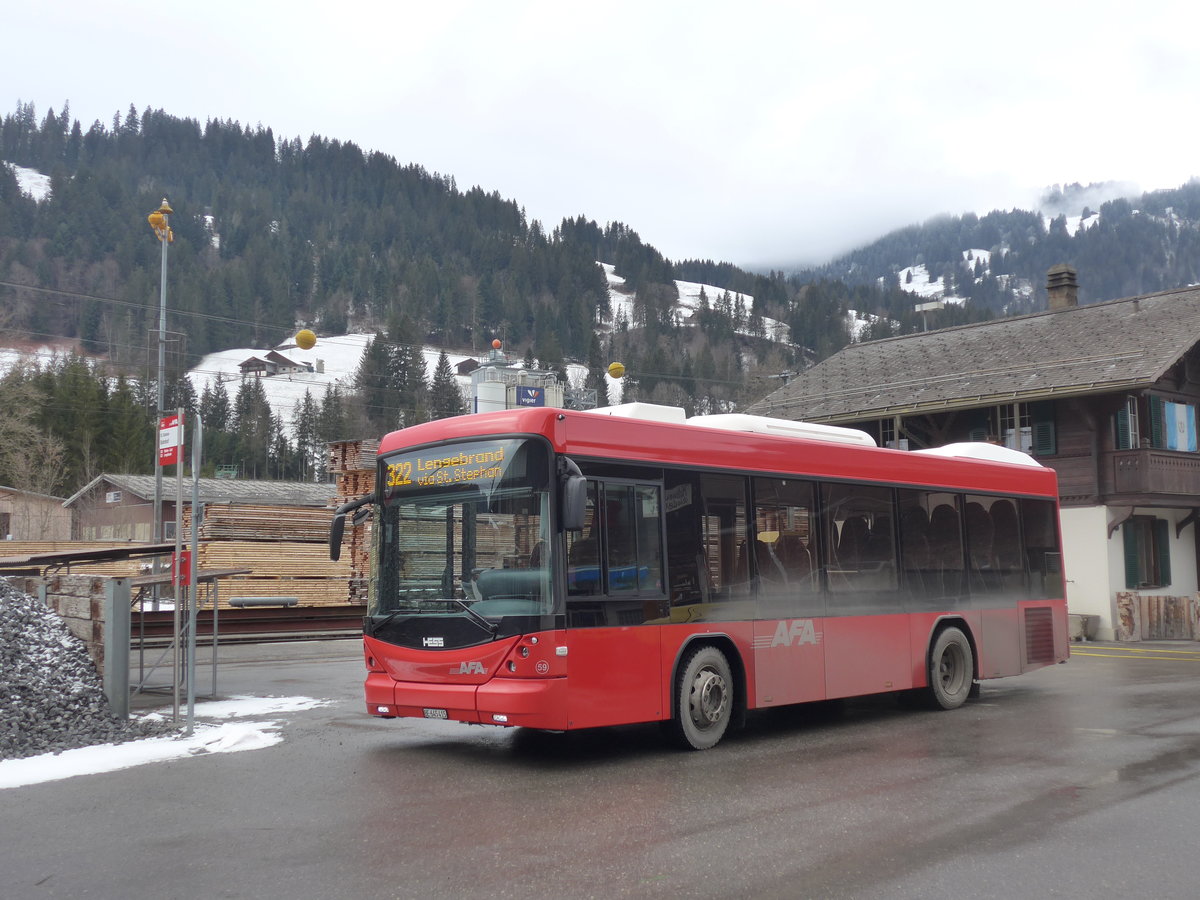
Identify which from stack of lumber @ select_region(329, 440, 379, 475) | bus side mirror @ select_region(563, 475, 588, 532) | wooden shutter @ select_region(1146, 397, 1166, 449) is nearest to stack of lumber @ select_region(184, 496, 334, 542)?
stack of lumber @ select_region(329, 440, 379, 475)

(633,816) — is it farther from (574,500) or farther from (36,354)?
(36,354)

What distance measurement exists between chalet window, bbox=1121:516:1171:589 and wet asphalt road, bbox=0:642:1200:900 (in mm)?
19613

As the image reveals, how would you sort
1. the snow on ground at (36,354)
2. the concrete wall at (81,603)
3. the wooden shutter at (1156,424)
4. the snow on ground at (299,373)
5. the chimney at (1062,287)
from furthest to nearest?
the snow on ground at (299,373), the snow on ground at (36,354), the chimney at (1062,287), the wooden shutter at (1156,424), the concrete wall at (81,603)

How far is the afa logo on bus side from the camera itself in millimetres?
10680

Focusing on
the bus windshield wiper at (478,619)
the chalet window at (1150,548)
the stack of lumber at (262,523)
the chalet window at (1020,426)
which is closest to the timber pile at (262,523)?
the stack of lumber at (262,523)

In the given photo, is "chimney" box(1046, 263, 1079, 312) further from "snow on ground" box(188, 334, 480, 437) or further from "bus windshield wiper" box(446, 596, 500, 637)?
"snow on ground" box(188, 334, 480, 437)

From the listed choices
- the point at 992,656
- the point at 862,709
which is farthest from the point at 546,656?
the point at 992,656

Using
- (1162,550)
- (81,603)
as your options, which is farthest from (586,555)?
(1162,550)

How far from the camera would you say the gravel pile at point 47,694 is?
10125mm

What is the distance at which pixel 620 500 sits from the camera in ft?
31.7

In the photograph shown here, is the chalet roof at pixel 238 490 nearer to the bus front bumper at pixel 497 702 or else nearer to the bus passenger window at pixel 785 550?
the bus passenger window at pixel 785 550

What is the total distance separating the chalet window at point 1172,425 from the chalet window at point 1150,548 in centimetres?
206

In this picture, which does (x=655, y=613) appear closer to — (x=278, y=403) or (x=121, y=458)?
(x=121, y=458)

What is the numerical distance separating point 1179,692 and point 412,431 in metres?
10.6
